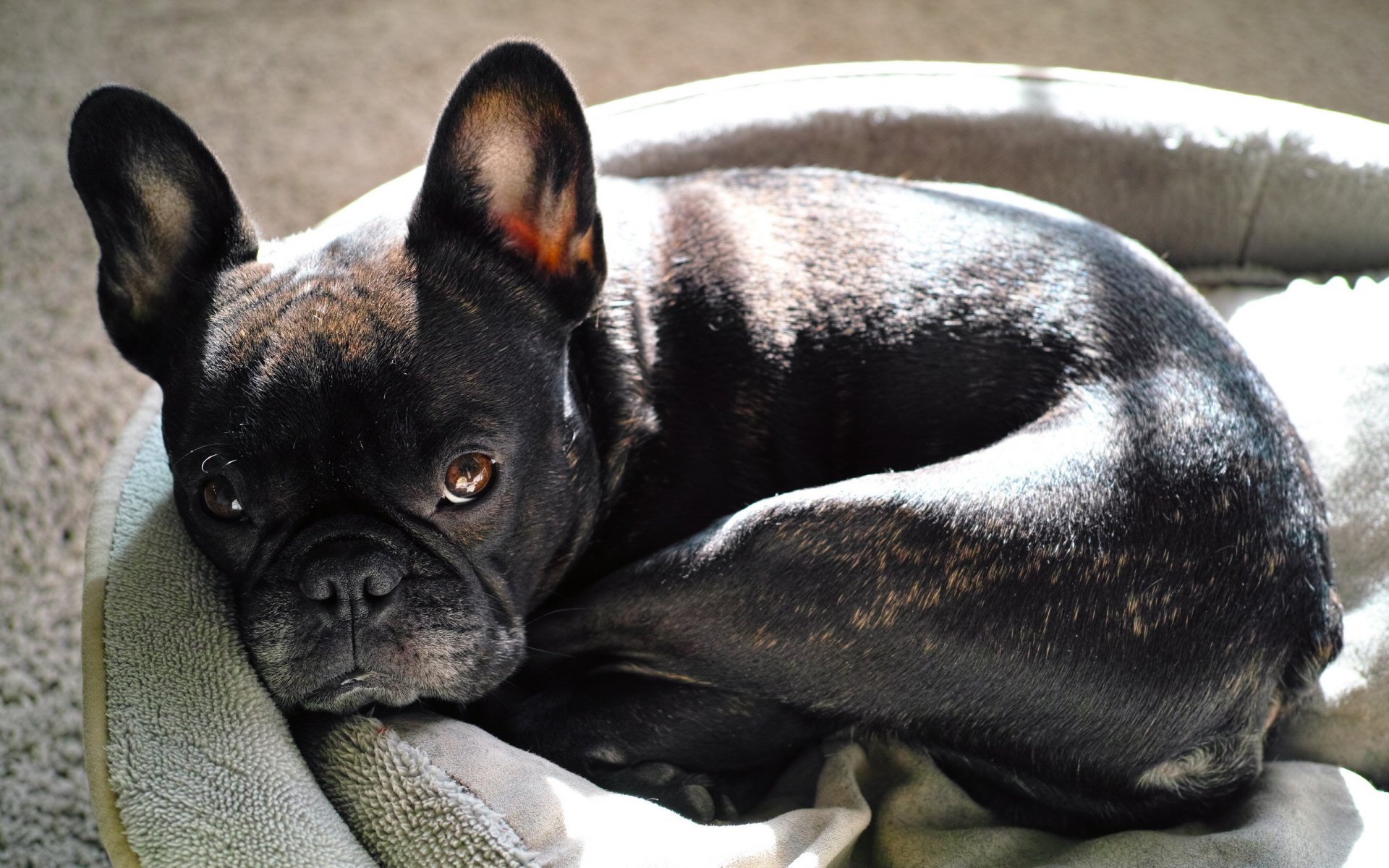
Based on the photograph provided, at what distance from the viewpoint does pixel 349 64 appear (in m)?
4.11

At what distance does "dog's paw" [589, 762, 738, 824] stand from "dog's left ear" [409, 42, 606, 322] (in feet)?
2.51

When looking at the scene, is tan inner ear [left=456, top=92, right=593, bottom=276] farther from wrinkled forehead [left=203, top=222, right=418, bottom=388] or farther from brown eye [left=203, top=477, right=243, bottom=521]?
brown eye [left=203, top=477, right=243, bottom=521]

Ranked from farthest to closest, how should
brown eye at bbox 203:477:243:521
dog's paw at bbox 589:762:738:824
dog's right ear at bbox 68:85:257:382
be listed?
dog's paw at bbox 589:762:738:824, dog's right ear at bbox 68:85:257:382, brown eye at bbox 203:477:243:521

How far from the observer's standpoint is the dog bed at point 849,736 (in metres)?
1.73

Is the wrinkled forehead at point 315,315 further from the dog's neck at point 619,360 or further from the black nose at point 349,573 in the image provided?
the dog's neck at point 619,360

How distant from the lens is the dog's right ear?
1.88 metres

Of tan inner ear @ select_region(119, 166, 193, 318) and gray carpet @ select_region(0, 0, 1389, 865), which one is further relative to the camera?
gray carpet @ select_region(0, 0, 1389, 865)

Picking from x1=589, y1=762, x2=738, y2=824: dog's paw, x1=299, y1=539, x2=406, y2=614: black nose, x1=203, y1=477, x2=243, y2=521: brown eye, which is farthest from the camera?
x1=589, y1=762, x2=738, y2=824: dog's paw

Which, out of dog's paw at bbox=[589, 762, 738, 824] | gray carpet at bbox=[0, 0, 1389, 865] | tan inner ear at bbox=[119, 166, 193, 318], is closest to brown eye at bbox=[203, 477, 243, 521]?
tan inner ear at bbox=[119, 166, 193, 318]

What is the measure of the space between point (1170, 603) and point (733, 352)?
2.77ft

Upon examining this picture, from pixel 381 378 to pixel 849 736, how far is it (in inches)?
38.8

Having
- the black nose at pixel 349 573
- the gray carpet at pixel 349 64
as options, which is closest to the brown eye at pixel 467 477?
the black nose at pixel 349 573

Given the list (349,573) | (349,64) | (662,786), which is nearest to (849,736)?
(662,786)

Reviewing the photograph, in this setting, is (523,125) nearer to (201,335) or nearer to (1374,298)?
(201,335)
